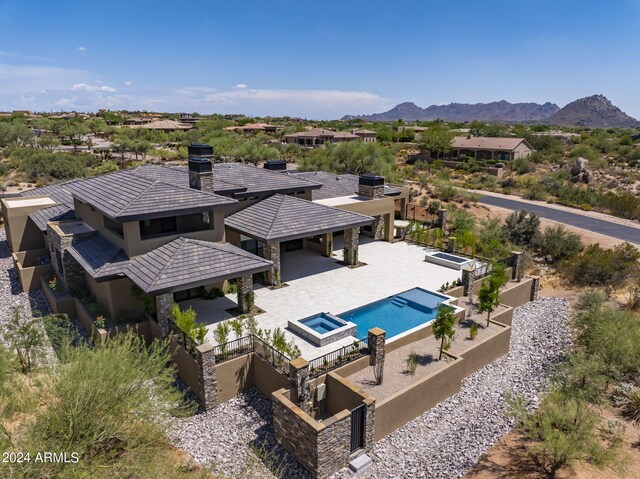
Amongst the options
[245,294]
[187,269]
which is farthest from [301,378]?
[187,269]

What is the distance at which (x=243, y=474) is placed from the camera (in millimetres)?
11906

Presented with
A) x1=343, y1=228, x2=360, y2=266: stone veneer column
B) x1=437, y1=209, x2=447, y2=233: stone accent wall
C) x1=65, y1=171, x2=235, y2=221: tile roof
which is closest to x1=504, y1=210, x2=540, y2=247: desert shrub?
x1=437, y1=209, x2=447, y2=233: stone accent wall

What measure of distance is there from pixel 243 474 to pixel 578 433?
9.48 metres

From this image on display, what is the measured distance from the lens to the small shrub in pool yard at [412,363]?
15527 millimetres

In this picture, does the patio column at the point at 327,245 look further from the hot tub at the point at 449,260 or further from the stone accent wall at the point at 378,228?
the hot tub at the point at 449,260

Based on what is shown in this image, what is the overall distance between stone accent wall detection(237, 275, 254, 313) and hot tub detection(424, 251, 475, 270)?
41.0 feet

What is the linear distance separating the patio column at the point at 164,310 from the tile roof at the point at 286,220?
19.3 feet

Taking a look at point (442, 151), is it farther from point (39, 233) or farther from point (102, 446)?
point (102, 446)

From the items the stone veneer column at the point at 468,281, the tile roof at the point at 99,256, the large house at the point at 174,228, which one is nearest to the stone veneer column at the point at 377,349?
the large house at the point at 174,228

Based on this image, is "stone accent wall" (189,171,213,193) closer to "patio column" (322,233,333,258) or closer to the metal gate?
"patio column" (322,233,333,258)

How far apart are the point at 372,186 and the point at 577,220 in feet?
82.9

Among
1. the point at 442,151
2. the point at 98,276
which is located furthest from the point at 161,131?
the point at 98,276

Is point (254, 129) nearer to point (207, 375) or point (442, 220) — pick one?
point (442, 220)

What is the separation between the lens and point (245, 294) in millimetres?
18875
